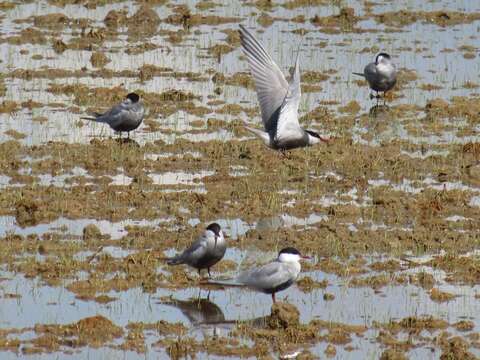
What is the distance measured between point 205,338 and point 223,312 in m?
0.74

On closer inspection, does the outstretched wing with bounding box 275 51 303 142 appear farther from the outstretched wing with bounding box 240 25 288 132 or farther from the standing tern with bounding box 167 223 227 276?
the standing tern with bounding box 167 223 227 276

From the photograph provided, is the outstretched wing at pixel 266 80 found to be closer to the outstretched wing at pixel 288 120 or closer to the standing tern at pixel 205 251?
the outstretched wing at pixel 288 120

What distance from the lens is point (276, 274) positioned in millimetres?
11789

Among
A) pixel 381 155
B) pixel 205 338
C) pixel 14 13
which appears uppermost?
pixel 14 13

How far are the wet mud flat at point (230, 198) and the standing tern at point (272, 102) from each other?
17.8 inches

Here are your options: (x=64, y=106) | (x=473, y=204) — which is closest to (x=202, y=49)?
(x=64, y=106)

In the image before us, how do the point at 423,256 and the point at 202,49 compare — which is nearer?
the point at 423,256

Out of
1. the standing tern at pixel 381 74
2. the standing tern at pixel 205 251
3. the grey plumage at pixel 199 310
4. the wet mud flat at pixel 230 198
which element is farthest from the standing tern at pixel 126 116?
the grey plumage at pixel 199 310

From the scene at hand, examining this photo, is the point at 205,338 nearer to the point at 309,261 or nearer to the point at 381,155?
the point at 309,261

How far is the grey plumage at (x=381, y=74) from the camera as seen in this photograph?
813 inches

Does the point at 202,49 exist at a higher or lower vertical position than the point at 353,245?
higher

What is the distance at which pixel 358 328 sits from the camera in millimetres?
11336

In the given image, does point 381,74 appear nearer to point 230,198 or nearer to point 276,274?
point 230,198

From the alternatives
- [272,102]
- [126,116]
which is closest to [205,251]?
[272,102]
